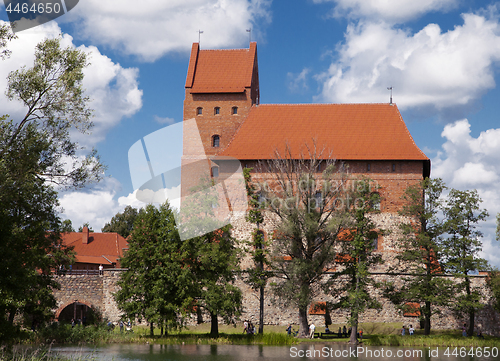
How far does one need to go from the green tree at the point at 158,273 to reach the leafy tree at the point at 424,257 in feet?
40.6

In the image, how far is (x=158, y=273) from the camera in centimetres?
2797

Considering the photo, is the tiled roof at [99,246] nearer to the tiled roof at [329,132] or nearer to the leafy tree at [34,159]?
the tiled roof at [329,132]

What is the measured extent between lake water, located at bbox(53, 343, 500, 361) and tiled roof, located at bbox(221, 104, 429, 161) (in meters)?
15.5

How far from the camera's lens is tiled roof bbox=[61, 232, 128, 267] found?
188 feet

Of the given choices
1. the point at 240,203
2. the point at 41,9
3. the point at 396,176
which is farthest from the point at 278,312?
the point at 41,9

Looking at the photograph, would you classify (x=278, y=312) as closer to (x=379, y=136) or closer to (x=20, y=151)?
(x=379, y=136)

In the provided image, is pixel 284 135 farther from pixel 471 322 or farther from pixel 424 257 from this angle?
pixel 471 322

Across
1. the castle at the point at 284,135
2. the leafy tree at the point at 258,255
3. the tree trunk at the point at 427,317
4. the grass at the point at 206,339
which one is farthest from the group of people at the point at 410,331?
the leafy tree at the point at 258,255

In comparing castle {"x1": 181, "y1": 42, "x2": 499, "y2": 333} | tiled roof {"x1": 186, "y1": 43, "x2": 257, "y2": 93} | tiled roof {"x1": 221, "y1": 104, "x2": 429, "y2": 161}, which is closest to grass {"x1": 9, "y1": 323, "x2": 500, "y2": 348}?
castle {"x1": 181, "y1": 42, "x2": 499, "y2": 333}

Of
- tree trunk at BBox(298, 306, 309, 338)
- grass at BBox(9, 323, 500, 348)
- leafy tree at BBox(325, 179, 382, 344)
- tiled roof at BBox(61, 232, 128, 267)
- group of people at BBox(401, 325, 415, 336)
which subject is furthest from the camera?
tiled roof at BBox(61, 232, 128, 267)

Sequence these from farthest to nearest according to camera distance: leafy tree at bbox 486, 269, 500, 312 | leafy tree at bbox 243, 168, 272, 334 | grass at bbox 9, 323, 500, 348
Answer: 1. leafy tree at bbox 243, 168, 272, 334
2. leafy tree at bbox 486, 269, 500, 312
3. grass at bbox 9, 323, 500, 348

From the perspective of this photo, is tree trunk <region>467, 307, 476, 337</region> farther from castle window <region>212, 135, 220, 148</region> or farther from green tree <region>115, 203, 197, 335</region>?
castle window <region>212, 135, 220, 148</region>

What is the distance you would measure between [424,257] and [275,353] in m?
13.5

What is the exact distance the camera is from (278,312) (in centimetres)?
3419
